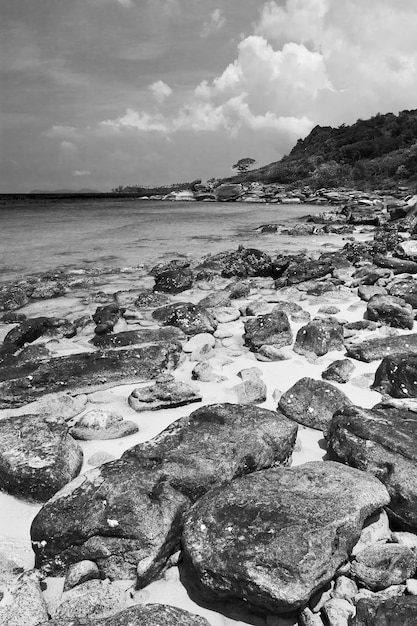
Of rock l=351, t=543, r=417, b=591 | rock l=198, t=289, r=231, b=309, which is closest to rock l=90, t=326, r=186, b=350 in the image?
rock l=198, t=289, r=231, b=309

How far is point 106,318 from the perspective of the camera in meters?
7.91

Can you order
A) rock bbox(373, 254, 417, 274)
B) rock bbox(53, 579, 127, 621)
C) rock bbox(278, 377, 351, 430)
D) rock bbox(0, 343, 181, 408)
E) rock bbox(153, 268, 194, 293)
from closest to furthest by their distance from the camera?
1. rock bbox(53, 579, 127, 621)
2. rock bbox(278, 377, 351, 430)
3. rock bbox(0, 343, 181, 408)
4. rock bbox(153, 268, 194, 293)
5. rock bbox(373, 254, 417, 274)

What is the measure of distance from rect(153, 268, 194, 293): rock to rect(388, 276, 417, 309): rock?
4.81 m

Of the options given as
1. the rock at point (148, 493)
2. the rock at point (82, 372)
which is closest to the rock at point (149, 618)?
the rock at point (148, 493)

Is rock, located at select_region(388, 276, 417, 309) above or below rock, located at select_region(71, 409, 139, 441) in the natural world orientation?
above

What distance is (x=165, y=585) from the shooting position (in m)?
2.73

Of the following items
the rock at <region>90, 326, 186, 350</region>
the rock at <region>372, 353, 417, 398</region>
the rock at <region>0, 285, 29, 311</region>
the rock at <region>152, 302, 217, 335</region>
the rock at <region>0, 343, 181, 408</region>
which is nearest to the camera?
the rock at <region>372, 353, 417, 398</region>

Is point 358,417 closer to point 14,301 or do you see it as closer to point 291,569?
point 291,569

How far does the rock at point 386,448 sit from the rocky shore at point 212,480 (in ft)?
0.04

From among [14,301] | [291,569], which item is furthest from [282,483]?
[14,301]

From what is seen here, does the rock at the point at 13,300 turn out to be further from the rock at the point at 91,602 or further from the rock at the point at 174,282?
the rock at the point at 91,602

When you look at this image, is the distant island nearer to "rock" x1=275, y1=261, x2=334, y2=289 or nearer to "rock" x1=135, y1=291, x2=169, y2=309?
"rock" x1=275, y1=261, x2=334, y2=289

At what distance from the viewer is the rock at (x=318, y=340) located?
6.14m

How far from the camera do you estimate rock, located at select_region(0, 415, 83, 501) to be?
341 centimetres
